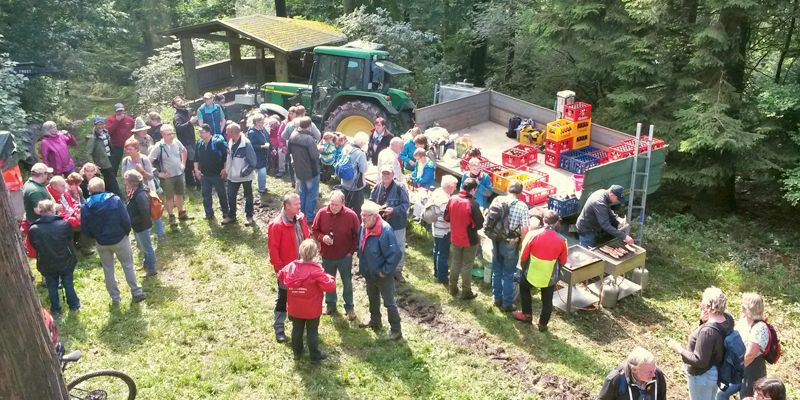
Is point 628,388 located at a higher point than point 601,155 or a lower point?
lower

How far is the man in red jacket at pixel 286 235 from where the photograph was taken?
22.4 feet

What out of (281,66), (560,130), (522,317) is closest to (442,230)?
(522,317)

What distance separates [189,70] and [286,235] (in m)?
11.8

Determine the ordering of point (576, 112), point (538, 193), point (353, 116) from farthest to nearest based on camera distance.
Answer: point (353, 116) < point (576, 112) < point (538, 193)

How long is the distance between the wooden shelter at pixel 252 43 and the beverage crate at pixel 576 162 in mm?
7554

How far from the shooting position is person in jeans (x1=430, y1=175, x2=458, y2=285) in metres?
8.17

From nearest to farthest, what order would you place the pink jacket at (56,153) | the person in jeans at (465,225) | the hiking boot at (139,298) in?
the person in jeans at (465,225) → the hiking boot at (139,298) → the pink jacket at (56,153)

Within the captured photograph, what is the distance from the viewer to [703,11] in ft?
39.9

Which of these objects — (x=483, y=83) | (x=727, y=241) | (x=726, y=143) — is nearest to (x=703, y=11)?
(x=726, y=143)

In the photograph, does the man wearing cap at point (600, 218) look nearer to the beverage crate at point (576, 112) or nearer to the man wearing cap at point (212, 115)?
the beverage crate at point (576, 112)

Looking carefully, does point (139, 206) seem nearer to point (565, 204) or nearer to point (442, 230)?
point (442, 230)

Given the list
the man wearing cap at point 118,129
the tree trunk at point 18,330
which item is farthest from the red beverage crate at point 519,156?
the tree trunk at point 18,330

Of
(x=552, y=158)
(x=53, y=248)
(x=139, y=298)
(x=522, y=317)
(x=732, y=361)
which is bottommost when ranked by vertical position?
(x=522, y=317)

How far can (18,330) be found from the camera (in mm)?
2801
